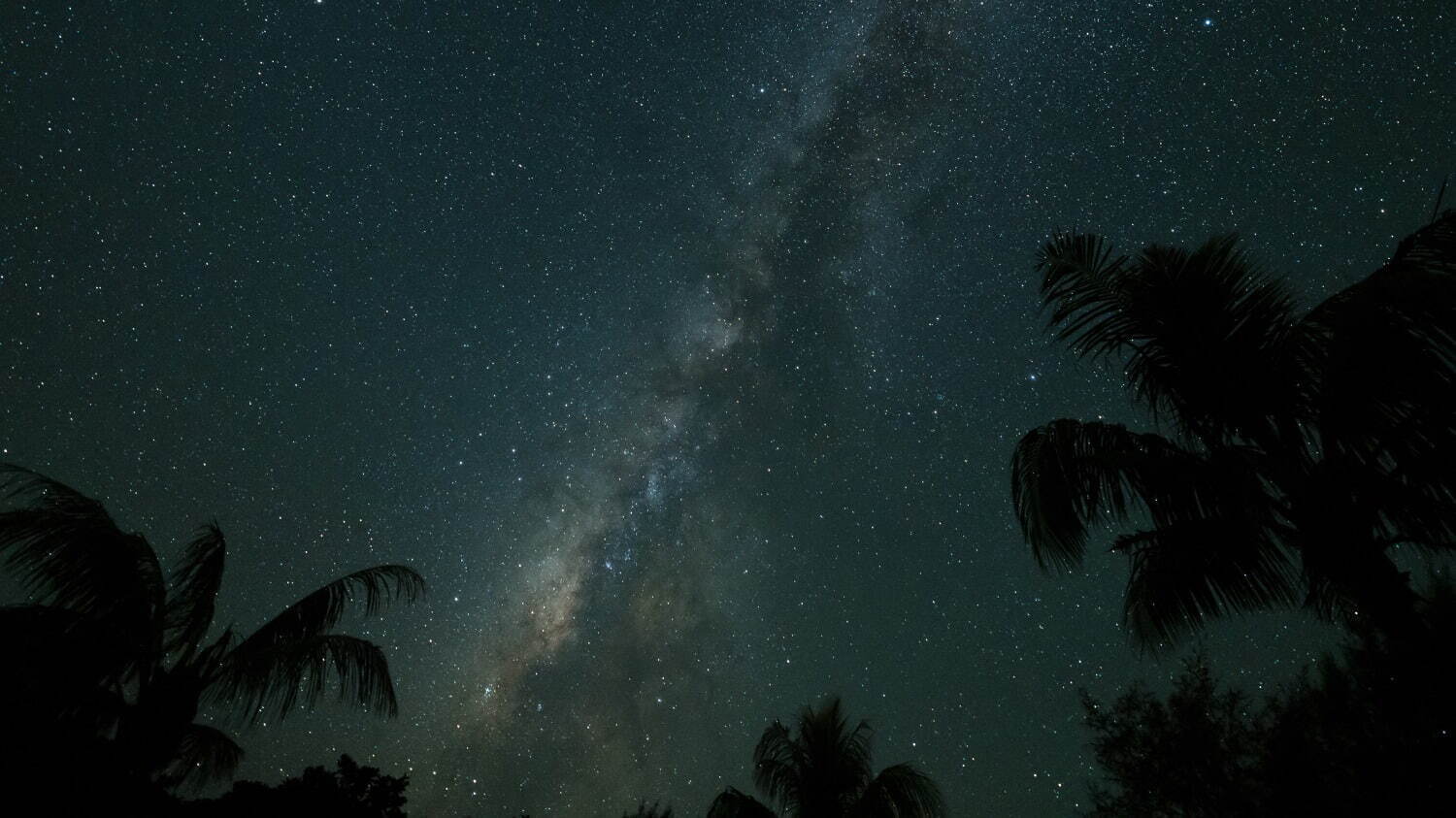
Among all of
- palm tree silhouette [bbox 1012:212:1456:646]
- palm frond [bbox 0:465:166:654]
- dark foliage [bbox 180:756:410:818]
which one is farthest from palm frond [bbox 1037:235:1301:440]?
palm frond [bbox 0:465:166:654]

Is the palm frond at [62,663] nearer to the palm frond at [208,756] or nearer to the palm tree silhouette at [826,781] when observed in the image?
the palm frond at [208,756]

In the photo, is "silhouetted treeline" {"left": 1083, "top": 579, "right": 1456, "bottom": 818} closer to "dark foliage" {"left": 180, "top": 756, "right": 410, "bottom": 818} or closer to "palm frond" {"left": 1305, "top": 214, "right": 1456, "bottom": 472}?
"palm frond" {"left": 1305, "top": 214, "right": 1456, "bottom": 472}

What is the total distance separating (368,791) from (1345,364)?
784 centimetres

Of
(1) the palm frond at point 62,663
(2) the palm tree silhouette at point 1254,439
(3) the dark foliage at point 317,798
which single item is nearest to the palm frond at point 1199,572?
(2) the palm tree silhouette at point 1254,439

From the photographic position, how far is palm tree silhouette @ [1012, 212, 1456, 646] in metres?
4.61

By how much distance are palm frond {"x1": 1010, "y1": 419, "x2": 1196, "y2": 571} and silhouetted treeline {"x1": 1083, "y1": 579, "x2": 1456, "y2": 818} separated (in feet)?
5.67

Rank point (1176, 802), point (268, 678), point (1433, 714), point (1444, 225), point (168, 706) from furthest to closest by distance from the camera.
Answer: point (1176, 802) < point (268, 678) < point (168, 706) < point (1433, 714) < point (1444, 225)

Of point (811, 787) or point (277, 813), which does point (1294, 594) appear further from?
point (811, 787)

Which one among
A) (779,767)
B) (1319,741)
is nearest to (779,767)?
(779,767)

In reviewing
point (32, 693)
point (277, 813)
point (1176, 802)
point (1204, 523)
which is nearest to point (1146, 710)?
point (1176, 802)

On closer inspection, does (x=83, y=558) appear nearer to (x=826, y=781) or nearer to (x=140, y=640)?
(x=140, y=640)

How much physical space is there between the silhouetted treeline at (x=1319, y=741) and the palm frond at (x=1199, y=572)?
75cm

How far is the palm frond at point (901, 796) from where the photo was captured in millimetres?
13320

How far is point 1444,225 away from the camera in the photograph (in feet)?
14.9
